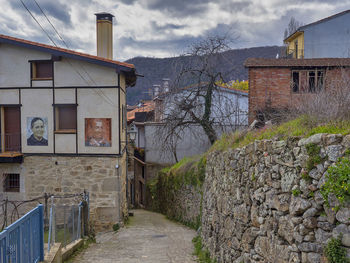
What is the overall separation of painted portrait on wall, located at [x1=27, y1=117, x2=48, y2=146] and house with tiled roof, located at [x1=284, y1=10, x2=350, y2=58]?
16.5 m

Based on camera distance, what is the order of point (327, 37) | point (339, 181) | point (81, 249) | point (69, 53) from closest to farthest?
point (339, 181)
point (81, 249)
point (69, 53)
point (327, 37)

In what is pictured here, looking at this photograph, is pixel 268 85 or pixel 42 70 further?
pixel 268 85

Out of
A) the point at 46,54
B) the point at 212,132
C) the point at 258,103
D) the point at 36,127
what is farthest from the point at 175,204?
the point at 46,54

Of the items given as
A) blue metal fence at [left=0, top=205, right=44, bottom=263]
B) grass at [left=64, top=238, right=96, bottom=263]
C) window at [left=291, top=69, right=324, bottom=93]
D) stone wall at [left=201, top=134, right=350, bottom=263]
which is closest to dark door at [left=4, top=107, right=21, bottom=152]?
grass at [left=64, top=238, right=96, bottom=263]

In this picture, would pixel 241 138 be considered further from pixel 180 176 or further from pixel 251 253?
pixel 180 176

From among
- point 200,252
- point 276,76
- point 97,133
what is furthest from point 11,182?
point 276,76

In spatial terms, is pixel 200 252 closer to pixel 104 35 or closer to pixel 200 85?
pixel 200 85

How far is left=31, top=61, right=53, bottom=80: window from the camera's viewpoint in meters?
12.8

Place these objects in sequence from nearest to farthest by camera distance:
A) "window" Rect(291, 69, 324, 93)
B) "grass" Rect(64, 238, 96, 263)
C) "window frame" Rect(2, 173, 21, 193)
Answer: "grass" Rect(64, 238, 96, 263)
"window frame" Rect(2, 173, 21, 193)
"window" Rect(291, 69, 324, 93)

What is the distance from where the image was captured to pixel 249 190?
520 cm

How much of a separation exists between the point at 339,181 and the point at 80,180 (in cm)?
1126

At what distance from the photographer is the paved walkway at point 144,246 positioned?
8.16 m

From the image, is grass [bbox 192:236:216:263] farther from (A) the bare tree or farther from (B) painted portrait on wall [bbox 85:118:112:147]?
(A) the bare tree

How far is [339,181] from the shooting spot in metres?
2.88
